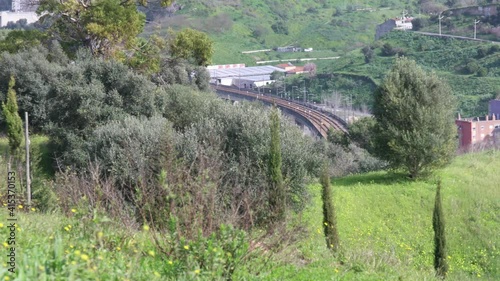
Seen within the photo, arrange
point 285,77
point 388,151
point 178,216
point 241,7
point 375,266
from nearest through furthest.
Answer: point 178,216
point 375,266
point 388,151
point 285,77
point 241,7

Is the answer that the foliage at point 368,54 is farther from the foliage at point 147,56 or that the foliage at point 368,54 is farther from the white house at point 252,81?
the foliage at point 147,56

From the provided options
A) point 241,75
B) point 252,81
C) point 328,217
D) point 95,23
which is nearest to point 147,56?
point 95,23

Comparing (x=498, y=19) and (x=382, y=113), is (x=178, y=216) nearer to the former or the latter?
(x=382, y=113)

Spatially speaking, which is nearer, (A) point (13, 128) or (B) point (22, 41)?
(A) point (13, 128)

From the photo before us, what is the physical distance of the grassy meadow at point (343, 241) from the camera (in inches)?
219

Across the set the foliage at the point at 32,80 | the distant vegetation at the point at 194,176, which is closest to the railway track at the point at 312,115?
the distant vegetation at the point at 194,176

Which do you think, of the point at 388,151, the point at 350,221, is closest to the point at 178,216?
the point at 350,221

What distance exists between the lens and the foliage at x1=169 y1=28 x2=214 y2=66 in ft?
75.4

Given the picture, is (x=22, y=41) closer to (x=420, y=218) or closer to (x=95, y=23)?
(x=95, y=23)

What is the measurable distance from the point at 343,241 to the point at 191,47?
39.6 ft

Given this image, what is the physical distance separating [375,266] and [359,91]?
43.3 meters

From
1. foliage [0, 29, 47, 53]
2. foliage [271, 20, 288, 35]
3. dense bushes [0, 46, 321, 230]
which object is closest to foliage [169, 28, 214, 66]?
dense bushes [0, 46, 321, 230]

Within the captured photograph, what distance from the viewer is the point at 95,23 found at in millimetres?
20344

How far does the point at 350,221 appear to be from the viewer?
51.6ft
